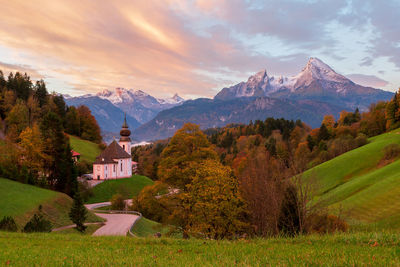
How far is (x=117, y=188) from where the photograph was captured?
261 ft

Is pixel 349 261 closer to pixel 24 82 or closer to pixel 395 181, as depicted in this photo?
pixel 395 181

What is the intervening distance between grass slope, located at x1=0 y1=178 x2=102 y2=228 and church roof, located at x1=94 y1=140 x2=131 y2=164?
1604 inches

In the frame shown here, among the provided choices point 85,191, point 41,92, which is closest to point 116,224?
point 85,191

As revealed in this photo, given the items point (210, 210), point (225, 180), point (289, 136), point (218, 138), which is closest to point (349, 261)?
point (210, 210)

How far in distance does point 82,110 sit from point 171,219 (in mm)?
114718

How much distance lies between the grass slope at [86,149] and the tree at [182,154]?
7408 centimetres

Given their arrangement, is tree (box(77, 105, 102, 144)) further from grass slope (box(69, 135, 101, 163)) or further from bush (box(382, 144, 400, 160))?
bush (box(382, 144, 400, 160))

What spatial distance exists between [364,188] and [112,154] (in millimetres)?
71027

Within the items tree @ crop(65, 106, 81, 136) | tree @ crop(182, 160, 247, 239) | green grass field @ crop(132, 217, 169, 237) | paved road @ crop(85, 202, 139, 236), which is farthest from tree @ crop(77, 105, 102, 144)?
tree @ crop(182, 160, 247, 239)

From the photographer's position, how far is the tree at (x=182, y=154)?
1120 inches

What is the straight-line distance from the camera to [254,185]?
28219 millimetres

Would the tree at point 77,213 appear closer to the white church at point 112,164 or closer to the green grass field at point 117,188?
the green grass field at point 117,188

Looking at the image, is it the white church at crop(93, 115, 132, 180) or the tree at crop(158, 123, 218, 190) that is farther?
the white church at crop(93, 115, 132, 180)

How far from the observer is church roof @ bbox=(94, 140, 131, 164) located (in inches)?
3396
